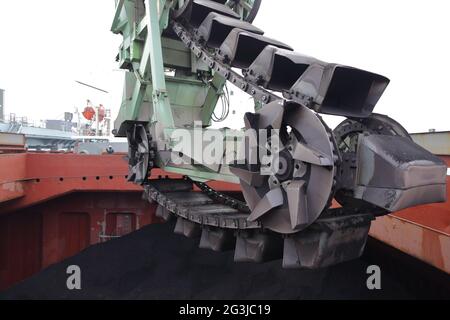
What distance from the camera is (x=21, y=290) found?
594cm

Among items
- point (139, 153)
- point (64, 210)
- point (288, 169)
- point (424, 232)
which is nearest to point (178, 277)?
point (139, 153)

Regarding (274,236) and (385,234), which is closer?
(274,236)

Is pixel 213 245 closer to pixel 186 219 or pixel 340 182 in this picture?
pixel 186 219

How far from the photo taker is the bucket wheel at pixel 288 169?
2357 mm

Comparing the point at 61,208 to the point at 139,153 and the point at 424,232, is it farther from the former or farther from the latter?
the point at 424,232

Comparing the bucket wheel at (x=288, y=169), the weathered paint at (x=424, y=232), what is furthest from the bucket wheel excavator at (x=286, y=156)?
the weathered paint at (x=424, y=232)

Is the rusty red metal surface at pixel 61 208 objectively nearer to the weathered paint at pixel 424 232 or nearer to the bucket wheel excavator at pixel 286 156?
the weathered paint at pixel 424 232

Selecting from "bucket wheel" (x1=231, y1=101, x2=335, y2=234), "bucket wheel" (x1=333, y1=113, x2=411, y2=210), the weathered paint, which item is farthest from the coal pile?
"bucket wheel" (x1=231, y1=101, x2=335, y2=234)

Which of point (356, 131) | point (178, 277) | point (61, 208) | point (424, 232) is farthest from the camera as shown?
point (61, 208)

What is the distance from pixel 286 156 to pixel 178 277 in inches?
146

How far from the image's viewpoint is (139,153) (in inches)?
174

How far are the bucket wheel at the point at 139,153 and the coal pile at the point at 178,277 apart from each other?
198cm

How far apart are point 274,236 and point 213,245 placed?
0.72 meters
